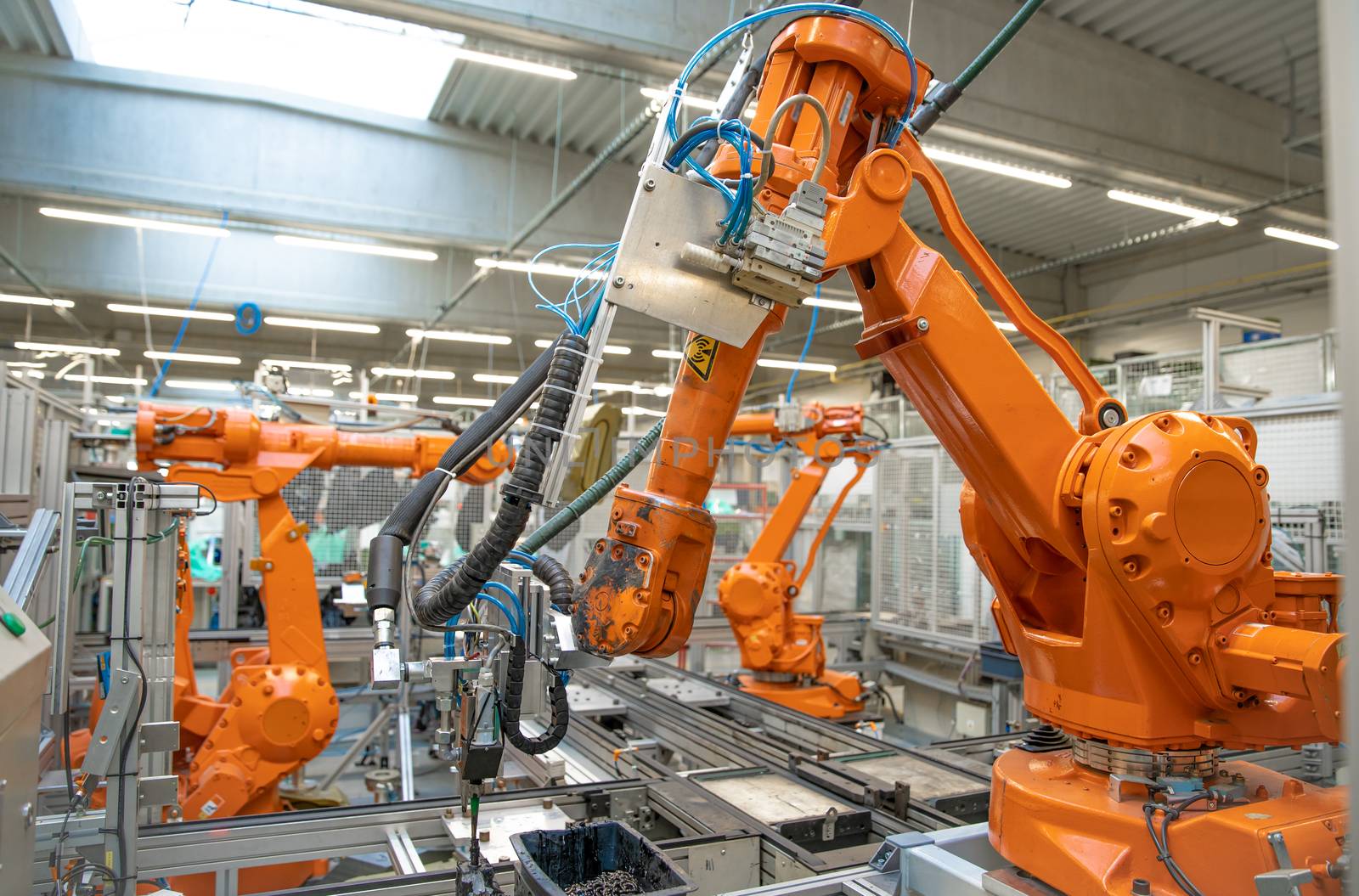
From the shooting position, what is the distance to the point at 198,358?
1583cm

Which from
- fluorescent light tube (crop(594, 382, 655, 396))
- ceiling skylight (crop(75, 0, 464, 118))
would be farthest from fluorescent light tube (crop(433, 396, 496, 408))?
ceiling skylight (crop(75, 0, 464, 118))

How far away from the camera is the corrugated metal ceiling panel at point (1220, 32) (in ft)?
24.6

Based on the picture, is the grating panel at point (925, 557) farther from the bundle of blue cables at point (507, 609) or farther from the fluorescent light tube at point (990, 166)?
the bundle of blue cables at point (507, 609)

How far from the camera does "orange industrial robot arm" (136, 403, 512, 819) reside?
13.3ft

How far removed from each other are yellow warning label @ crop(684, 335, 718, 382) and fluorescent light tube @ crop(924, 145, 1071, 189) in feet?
19.3

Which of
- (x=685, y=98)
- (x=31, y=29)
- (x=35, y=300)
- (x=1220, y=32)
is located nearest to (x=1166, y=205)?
(x=1220, y=32)

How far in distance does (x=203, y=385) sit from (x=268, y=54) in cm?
1150

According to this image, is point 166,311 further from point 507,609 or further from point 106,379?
point 507,609

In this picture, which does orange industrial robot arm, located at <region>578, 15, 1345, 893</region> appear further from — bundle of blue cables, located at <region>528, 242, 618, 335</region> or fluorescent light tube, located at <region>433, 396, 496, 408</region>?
fluorescent light tube, located at <region>433, 396, 496, 408</region>

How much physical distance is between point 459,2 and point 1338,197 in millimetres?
5822

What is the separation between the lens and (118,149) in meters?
9.24

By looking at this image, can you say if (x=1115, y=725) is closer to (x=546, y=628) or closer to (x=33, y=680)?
(x=546, y=628)

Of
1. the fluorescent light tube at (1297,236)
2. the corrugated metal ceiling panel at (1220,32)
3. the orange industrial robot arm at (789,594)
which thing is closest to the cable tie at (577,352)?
the orange industrial robot arm at (789,594)

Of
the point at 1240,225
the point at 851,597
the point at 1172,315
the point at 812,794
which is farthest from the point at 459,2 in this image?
the point at 1172,315
